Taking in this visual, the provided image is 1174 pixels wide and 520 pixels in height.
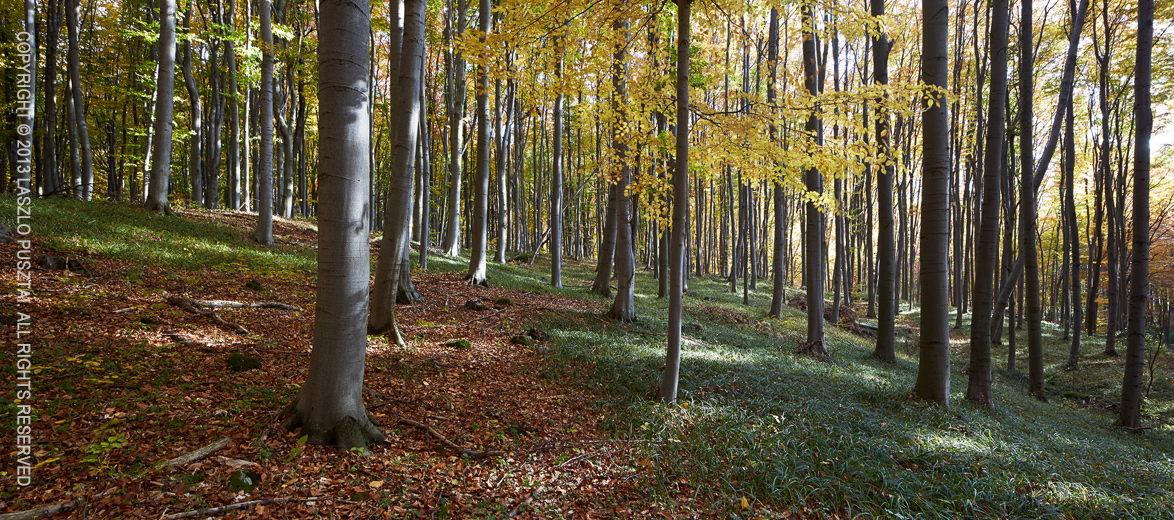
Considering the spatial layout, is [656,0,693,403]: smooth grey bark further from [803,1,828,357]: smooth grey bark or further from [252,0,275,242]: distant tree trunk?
[252,0,275,242]: distant tree trunk

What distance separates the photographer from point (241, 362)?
4.85 m

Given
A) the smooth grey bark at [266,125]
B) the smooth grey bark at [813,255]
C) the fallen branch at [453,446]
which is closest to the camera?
the fallen branch at [453,446]

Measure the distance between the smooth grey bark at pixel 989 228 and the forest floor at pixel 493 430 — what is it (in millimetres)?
550

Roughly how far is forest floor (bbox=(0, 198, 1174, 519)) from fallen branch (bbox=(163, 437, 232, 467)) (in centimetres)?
4

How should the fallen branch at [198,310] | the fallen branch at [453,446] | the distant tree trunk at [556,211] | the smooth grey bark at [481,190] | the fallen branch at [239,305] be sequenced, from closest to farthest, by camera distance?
the fallen branch at [453,446] → the fallen branch at [198,310] → the fallen branch at [239,305] → the smooth grey bark at [481,190] → the distant tree trunk at [556,211]

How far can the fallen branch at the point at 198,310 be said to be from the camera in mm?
6059

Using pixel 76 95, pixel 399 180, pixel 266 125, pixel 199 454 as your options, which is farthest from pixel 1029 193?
pixel 76 95

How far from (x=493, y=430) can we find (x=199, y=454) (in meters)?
2.17

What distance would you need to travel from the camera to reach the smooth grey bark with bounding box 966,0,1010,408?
22.6 ft

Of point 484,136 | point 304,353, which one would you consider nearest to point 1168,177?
point 484,136

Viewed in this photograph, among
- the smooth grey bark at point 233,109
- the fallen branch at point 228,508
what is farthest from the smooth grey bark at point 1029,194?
the smooth grey bark at point 233,109

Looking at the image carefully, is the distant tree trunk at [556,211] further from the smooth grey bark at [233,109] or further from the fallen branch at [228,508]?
the fallen branch at [228,508]

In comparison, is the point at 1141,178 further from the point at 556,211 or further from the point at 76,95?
the point at 76,95

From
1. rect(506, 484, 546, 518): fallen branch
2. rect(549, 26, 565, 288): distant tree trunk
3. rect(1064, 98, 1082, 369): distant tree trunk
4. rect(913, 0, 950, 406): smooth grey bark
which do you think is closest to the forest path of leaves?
rect(506, 484, 546, 518): fallen branch
